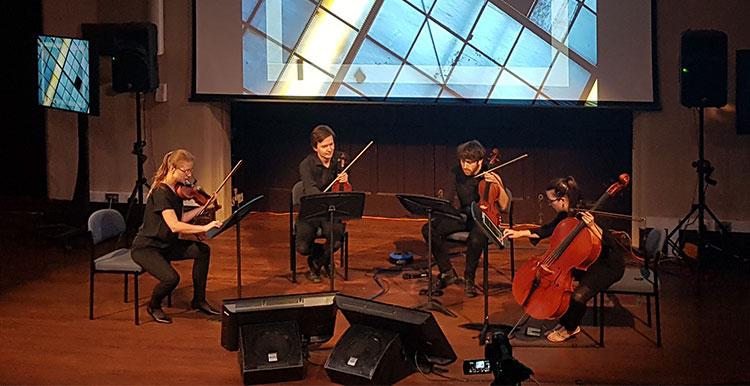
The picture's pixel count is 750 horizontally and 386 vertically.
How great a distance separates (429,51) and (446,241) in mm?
2206

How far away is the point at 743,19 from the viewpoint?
8156 mm

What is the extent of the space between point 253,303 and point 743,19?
4704mm

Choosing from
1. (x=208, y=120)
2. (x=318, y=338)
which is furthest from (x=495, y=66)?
(x=318, y=338)

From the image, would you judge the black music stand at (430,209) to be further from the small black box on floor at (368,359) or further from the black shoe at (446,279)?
the small black box on floor at (368,359)

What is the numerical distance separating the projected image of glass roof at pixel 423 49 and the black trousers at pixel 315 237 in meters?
1.86

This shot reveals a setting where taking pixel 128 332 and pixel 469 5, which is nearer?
pixel 128 332

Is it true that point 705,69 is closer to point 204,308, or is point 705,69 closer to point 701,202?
point 701,202

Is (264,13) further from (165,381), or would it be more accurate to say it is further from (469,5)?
(165,381)

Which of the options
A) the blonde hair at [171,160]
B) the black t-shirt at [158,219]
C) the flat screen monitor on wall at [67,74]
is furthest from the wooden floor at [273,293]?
the flat screen monitor on wall at [67,74]

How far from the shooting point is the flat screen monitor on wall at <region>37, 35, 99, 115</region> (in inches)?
333

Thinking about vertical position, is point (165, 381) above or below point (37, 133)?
below

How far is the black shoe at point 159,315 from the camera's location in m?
6.48

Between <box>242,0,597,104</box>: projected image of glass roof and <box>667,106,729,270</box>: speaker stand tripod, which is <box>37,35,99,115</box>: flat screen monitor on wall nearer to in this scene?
<box>242,0,597,104</box>: projected image of glass roof

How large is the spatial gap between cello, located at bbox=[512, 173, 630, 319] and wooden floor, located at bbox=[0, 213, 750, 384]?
0.89ft
